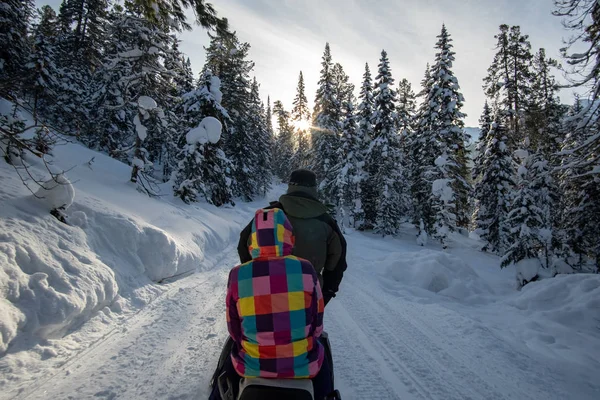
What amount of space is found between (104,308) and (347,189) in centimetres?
2223

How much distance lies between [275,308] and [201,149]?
17.0 meters

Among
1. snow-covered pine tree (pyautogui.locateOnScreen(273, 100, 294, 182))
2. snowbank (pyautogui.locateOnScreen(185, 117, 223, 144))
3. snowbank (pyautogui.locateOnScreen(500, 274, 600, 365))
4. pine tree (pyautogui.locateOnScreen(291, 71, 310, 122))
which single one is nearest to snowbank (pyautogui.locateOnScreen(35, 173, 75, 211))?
snowbank (pyautogui.locateOnScreen(500, 274, 600, 365))

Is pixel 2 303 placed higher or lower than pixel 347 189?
lower

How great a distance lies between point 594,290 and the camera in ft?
22.2

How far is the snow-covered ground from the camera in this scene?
3564 millimetres

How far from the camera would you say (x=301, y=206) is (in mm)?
2922

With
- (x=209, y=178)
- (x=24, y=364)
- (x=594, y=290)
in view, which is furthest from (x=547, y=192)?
(x=24, y=364)

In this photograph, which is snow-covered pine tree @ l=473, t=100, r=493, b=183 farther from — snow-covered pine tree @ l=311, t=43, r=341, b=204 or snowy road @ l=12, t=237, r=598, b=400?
snowy road @ l=12, t=237, r=598, b=400

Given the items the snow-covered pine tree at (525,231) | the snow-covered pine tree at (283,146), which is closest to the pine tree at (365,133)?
the snow-covered pine tree at (525,231)

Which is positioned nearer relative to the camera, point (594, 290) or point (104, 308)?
point (104, 308)

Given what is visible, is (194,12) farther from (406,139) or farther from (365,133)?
(406,139)

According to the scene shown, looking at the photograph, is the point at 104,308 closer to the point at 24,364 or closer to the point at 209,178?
the point at 24,364

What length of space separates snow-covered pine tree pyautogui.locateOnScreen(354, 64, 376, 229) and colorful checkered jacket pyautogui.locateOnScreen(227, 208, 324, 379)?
23.4m

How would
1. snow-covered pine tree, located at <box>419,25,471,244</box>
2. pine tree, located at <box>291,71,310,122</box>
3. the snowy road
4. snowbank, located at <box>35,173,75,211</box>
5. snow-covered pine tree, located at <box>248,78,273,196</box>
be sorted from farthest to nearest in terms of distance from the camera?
pine tree, located at <box>291,71,310,122</box> → snow-covered pine tree, located at <box>248,78,273,196</box> → snow-covered pine tree, located at <box>419,25,471,244</box> → snowbank, located at <box>35,173,75,211</box> → the snowy road
